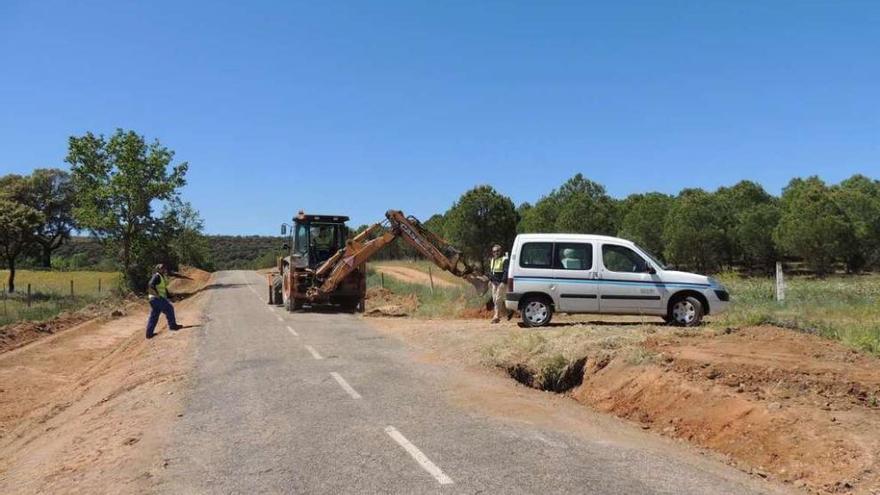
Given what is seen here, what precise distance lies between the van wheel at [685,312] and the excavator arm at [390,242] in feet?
21.9

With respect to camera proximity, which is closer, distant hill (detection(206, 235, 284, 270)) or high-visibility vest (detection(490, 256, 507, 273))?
high-visibility vest (detection(490, 256, 507, 273))

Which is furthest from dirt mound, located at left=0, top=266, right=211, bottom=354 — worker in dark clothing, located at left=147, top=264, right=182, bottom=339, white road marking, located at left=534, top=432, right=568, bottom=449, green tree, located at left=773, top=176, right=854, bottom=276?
green tree, located at left=773, top=176, right=854, bottom=276

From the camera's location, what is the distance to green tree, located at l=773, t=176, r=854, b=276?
163 ft

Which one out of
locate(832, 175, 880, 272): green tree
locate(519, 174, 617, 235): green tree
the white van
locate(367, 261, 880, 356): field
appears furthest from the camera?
locate(519, 174, 617, 235): green tree

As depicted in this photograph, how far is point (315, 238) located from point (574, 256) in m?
11.5

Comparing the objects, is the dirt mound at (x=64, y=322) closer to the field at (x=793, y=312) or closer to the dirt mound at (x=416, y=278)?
the field at (x=793, y=312)

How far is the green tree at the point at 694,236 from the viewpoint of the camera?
183 ft

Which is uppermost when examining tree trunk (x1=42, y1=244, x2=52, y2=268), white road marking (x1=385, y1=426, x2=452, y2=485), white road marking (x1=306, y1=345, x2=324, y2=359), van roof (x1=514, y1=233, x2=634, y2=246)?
tree trunk (x1=42, y1=244, x2=52, y2=268)

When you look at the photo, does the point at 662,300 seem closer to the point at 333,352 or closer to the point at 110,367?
the point at 333,352

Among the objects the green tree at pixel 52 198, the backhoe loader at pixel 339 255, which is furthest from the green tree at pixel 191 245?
the backhoe loader at pixel 339 255

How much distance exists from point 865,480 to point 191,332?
53.6 ft

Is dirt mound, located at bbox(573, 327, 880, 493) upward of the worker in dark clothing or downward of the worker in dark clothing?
downward

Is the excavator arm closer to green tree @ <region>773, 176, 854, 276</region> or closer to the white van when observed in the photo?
the white van

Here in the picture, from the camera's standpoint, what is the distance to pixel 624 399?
31.0 feet
